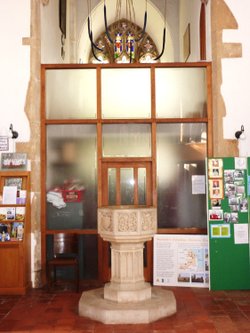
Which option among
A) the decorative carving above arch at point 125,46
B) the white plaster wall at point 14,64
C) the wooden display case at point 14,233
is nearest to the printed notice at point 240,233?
the wooden display case at point 14,233

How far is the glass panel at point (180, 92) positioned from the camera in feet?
24.5

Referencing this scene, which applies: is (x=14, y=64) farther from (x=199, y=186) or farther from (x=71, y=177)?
(x=199, y=186)

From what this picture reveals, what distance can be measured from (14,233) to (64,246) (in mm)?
735

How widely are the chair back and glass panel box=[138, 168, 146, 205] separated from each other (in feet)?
3.89

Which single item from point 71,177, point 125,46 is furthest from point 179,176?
point 125,46

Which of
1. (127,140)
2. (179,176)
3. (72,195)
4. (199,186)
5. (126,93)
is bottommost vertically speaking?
(72,195)

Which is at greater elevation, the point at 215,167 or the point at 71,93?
the point at 71,93

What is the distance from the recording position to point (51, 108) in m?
7.46

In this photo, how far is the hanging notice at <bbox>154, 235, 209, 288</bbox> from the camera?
6.98 m

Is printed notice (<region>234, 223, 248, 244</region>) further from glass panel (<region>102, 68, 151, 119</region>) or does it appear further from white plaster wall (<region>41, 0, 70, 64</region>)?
white plaster wall (<region>41, 0, 70, 64</region>)

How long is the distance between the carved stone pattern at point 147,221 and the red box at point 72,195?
1.99 metres

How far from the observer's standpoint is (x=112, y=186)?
7.41 m

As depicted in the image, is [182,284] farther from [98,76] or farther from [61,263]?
[98,76]

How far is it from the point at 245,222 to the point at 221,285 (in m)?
0.92
